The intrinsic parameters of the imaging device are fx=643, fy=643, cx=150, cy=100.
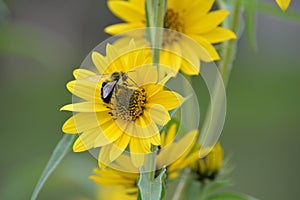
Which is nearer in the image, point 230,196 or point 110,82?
point 110,82

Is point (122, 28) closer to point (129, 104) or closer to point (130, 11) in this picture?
point (130, 11)

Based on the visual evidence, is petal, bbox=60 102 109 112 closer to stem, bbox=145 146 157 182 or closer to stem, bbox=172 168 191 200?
stem, bbox=145 146 157 182

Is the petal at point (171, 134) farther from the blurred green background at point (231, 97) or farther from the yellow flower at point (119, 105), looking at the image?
the blurred green background at point (231, 97)

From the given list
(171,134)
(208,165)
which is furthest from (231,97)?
(171,134)

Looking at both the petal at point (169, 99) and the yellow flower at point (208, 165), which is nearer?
the petal at point (169, 99)

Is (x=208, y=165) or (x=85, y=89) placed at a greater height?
(x=85, y=89)

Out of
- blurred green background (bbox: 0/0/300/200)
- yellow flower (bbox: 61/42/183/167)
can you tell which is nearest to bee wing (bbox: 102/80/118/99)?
yellow flower (bbox: 61/42/183/167)

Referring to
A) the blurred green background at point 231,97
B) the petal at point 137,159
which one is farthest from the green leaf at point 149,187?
the blurred green background at point 231,97
